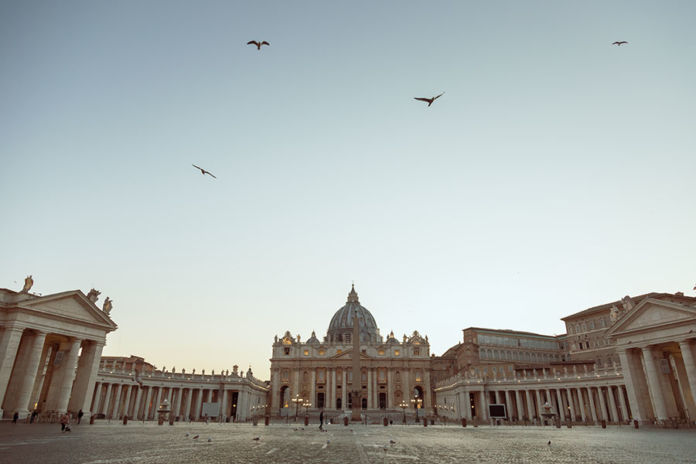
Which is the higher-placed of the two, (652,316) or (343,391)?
(652,316)

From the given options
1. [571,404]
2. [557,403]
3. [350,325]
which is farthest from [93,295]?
[350,325]

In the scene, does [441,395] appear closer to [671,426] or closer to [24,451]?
[671,426]

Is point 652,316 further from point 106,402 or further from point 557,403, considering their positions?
point 106,402

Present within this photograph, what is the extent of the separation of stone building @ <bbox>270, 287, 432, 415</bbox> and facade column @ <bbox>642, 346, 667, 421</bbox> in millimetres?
77614

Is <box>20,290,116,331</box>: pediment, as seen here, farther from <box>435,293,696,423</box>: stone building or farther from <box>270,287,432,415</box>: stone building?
<box>270,287,432,415</box>: stone building

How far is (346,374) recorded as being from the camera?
116625mm

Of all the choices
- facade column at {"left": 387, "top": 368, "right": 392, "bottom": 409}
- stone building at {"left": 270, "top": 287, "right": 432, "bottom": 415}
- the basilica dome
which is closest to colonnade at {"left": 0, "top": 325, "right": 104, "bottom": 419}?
stone building at {"left": 270, "top": 287, "right": 432, "bottom": 415}

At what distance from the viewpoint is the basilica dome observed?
13988cm

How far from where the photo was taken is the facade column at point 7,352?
35750 mm

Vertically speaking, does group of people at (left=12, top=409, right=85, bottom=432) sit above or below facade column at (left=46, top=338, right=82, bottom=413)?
below

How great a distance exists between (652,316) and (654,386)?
20.3ft

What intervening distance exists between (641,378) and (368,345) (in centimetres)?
8765

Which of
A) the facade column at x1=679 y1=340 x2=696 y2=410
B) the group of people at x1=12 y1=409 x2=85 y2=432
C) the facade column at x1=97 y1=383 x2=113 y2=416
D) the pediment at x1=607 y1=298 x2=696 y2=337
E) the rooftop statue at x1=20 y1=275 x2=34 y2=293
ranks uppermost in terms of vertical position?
the rooftop statue at x1=20 y1=275 x2=34 y2=293

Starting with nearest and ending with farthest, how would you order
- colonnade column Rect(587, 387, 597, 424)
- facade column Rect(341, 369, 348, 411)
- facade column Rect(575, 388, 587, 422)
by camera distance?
colonnade column Rect(587, 387, 597, 424) < facade column Rect(575, 388, 587, 422) < facade column Rect(341, 369, 348, 411)
